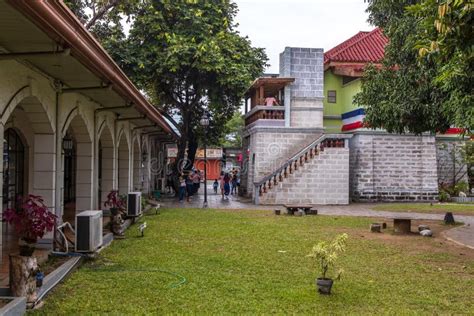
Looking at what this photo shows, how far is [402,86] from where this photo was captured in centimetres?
1234

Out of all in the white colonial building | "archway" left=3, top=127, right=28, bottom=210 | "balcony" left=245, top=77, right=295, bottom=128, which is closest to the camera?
the white colonial building

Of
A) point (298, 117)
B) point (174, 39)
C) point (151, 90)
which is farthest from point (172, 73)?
point (298, 117)

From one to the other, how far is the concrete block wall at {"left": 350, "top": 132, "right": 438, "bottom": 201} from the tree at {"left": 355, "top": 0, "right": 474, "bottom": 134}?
9.83m

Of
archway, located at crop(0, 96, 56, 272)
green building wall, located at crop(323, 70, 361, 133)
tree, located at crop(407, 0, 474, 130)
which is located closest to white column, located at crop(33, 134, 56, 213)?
archway, located at crop(0, 96, 56, 272)

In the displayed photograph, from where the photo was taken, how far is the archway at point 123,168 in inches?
624

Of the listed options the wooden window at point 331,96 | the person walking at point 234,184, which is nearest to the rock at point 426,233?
the wooden window at point 331,96

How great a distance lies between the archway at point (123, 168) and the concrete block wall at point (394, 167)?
11528 mm

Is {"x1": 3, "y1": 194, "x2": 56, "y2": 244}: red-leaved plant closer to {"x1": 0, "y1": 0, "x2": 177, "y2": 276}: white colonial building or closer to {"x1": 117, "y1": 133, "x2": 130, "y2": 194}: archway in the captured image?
{"x1": 0, "y1": 0, "x2": 177, "y2": 276}: white colonial building

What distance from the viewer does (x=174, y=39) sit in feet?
70.4

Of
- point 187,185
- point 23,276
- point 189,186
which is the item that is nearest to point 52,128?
point 23,276

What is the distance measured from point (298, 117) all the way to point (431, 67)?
12.5 metres

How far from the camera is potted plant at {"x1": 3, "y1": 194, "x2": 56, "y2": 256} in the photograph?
543 cm

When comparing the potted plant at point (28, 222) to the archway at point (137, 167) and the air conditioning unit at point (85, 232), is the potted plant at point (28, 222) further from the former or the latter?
the archway at point (137, 167)

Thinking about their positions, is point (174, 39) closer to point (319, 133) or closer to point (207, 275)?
point (319, 133)
